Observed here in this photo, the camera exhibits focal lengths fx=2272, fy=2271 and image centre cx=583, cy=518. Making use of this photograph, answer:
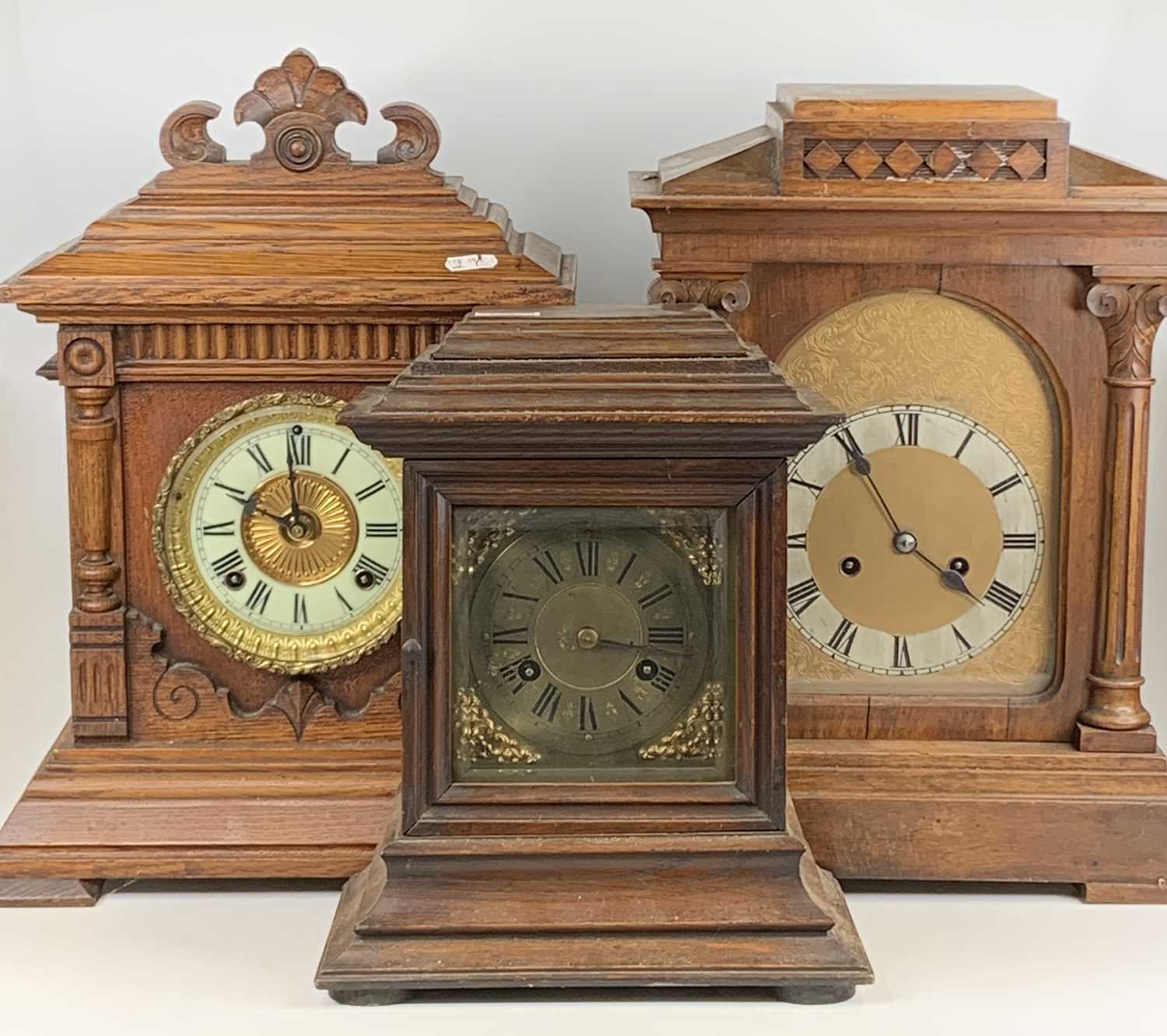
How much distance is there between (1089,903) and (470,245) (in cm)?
106

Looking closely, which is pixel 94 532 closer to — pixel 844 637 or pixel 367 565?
pixel 367 565

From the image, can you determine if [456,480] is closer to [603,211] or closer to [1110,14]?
[603,211]

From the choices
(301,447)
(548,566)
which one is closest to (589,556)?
(548,566)

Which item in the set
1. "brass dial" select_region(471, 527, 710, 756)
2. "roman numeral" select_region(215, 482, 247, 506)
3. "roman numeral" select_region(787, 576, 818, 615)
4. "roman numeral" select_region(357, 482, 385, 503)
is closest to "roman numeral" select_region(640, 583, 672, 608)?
"brass dial" select_region(471, 527, 710, 756)

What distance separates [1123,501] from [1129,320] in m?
0.21

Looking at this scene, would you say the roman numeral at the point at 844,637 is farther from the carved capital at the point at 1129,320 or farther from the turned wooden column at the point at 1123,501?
the carved capital at the point at 1129,320

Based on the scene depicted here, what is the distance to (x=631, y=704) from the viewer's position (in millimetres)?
2414

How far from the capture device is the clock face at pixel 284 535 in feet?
8.86

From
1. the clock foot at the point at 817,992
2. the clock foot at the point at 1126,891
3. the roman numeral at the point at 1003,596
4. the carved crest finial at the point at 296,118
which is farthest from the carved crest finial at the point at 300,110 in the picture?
the clock foot at the point at 1126,891

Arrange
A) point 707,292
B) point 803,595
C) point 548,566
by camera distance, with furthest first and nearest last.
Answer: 1. point 803,595
2. point 707,292
3. point 548,566

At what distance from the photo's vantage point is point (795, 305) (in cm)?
264

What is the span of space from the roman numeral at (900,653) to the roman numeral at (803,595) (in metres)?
0.11

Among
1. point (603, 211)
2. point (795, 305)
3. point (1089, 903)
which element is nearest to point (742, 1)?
point (603, 211)

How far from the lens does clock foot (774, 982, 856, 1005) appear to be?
7.80 feet
